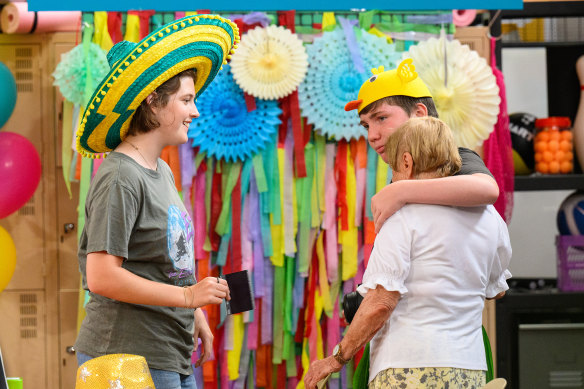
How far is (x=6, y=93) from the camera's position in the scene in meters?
3.00

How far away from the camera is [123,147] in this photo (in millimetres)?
1731

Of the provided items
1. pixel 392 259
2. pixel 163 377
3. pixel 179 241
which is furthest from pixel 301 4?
pixel 163 377

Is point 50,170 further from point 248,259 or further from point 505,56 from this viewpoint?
point 505,56

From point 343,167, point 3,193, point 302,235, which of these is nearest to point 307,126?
point 343,167

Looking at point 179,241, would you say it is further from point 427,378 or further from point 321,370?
point 427,378

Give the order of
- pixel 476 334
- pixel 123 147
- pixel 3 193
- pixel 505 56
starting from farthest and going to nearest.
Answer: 1. pixel 505 56
2. pixel 3 193
3. pixel 123 147
4. pixel 476 334

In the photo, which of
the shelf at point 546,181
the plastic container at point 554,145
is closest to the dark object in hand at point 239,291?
the shelf at point 546,181

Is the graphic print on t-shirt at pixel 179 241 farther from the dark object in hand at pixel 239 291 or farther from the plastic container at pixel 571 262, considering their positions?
the plastic container at pixel 571 262

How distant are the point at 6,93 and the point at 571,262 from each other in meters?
2.59

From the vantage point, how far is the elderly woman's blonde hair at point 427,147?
5.16 ft

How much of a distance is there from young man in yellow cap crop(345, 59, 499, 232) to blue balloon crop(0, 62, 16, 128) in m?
1.63

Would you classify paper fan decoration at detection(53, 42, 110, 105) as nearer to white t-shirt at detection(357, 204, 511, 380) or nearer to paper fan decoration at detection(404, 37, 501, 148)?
paper fan decoration at detection(404, 37, 501, 148)

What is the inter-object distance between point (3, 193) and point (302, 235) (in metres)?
1.25

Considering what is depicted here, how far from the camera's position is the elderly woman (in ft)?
4.98
